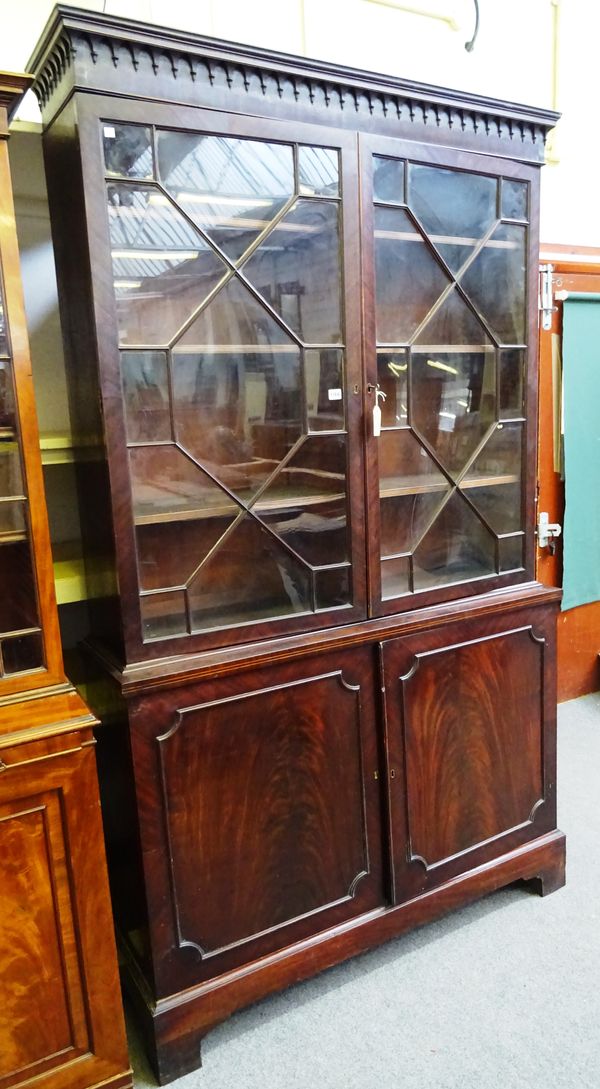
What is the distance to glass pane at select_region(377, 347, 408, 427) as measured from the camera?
1667mm

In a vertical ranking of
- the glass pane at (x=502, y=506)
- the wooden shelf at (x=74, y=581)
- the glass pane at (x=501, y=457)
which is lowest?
the wooden shelf at (x=74, y=581)

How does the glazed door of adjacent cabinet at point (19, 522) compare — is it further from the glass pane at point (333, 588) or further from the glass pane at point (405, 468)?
the glass pane at point (405, 468)

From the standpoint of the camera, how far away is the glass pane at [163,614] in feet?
4.75

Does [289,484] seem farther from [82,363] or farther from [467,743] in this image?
[467,743]

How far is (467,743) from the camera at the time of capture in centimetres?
185

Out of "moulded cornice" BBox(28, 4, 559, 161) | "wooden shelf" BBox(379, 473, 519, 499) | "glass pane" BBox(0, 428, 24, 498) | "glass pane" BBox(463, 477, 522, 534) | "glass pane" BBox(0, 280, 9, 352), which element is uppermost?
"moulded cornice" BBox(28, 4, 559, 161)

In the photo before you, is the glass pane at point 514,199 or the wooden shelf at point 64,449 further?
the glass pane at point 514,199

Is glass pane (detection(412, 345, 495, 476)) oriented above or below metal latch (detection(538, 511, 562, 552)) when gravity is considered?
above

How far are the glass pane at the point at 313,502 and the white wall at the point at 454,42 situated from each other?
Answer: 105cm

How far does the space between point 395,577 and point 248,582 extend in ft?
1.23

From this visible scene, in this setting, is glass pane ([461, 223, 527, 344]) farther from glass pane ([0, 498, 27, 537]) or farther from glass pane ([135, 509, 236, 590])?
glass pane ([0, 498, 27, 537])

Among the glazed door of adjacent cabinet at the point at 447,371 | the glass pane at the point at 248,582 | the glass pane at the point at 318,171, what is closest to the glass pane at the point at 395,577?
the glazed door of adjacent cabinet at the point at 447,371

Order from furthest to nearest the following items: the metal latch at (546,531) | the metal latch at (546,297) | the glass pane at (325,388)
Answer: the metal latch at (546,531), the metal latch at (546,297), the glass pane at (325,388)

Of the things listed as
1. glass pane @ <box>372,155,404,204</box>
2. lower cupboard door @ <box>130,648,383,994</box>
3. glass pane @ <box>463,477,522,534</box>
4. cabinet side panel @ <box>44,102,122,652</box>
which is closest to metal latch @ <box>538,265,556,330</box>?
glass pane @ <box>463,477,522,534</box>
